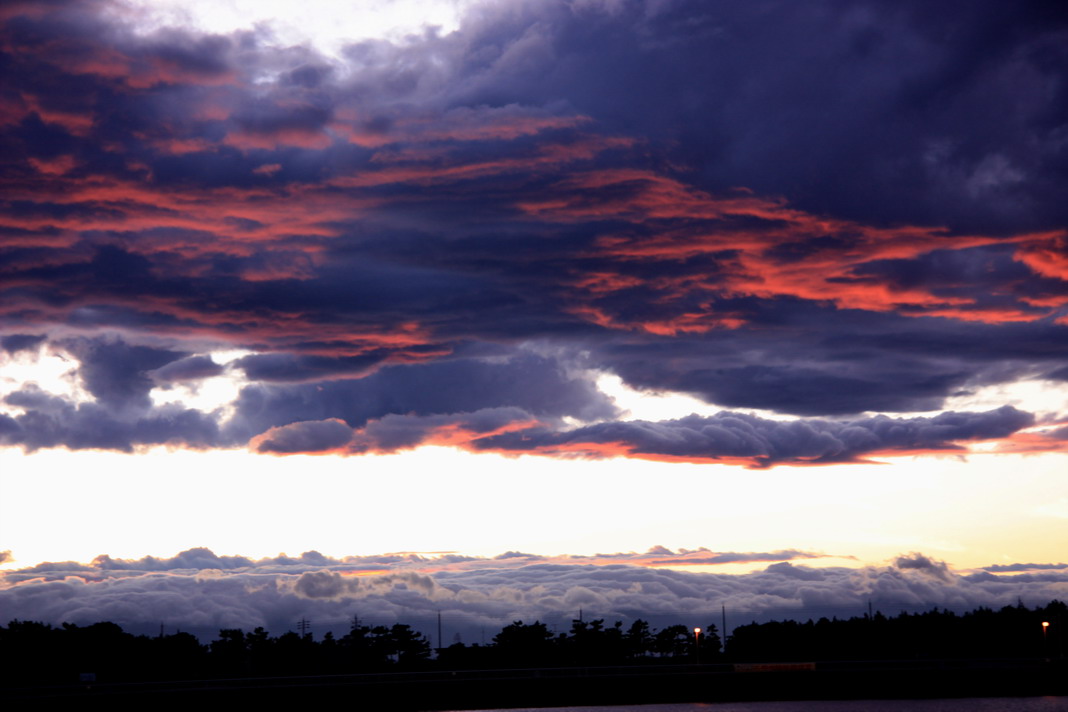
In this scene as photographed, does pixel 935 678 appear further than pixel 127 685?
Yes

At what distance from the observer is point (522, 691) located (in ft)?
431

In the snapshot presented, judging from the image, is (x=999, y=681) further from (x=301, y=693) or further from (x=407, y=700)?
(x=301, y=693)

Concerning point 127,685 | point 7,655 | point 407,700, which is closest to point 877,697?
point 407,700

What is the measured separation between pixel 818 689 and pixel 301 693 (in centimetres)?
5848

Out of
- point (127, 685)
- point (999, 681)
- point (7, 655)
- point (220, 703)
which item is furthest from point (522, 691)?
point (7, 655)

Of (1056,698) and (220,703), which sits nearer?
(220,703)

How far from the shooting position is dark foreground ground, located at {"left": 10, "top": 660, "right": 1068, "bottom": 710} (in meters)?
127

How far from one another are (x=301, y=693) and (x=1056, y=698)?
274ft

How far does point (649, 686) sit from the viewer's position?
137750mm

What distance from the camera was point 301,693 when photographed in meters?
124

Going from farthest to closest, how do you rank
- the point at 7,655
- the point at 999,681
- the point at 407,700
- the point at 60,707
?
the point at 7,655, the point at 999,681, the point at 407,700, the point at 60,707

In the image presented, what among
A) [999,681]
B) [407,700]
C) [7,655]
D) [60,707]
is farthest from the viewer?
[7,655]

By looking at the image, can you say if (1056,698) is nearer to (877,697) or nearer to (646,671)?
(877,697)

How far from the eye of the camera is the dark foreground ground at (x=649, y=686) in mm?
126562
